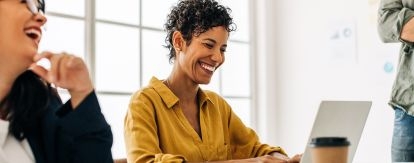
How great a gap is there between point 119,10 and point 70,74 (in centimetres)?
188

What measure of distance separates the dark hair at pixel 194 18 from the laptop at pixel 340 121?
2.02 ft

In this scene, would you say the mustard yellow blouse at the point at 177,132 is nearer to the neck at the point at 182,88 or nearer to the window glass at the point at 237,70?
the neck at the point at 182,88

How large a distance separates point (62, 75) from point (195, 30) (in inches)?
34.0

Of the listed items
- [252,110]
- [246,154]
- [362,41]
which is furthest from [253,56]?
[246,154]

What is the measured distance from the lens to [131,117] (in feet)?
5.03

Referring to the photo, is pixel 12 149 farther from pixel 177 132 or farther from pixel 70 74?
pixel 177 132

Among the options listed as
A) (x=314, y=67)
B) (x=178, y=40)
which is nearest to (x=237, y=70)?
(x=314, y=67)

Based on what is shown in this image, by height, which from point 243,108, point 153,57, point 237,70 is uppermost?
point 153,57

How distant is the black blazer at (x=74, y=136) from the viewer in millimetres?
920

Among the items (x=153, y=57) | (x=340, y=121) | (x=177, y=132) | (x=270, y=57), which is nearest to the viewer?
(x=340, y=121)

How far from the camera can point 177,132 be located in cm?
162

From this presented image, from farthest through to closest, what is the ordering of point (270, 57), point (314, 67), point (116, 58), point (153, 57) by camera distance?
point (270, 57) → point (314, 67) → point (153, 57) → point (116, 58)

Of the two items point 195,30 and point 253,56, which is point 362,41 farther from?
point 195,30

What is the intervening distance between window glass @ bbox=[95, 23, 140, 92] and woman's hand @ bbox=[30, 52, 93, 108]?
5.53 ft
